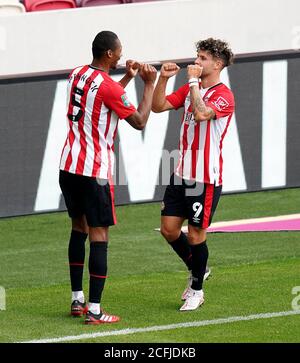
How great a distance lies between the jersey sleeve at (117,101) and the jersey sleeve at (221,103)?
646mm

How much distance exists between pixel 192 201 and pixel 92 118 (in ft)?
3.30

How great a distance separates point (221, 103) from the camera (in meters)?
8.93

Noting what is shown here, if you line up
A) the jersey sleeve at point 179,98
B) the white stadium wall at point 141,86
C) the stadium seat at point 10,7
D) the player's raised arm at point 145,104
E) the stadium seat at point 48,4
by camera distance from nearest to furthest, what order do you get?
1. the player's raised arm at point 145,104
2. the jersey sleeve at point 179,98
3. the white stadium wall at point 141,86
4. the stadium seat at point 10,7
5. the stadium seat at point 48,4

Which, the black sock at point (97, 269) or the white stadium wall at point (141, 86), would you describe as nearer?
the black sock at point (97, 269)

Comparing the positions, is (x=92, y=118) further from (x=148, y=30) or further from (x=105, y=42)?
(x=148, y=30)

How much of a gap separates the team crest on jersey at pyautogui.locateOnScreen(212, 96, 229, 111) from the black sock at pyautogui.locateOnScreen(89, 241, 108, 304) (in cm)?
125

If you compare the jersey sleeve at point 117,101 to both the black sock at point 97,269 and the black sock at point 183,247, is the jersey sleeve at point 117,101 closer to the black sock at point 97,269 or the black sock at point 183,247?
the black sock at point 97,269

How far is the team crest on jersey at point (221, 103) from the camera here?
892 centimetres

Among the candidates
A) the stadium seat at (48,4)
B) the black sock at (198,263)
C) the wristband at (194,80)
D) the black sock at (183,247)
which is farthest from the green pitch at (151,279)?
the stadium seat at (48,4)

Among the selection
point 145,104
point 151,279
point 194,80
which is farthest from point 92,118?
point 151,279

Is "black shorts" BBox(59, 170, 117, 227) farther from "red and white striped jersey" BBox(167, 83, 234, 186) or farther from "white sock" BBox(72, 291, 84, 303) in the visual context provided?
"red and white striped jersey" BBox(167, 83, 234, 186)

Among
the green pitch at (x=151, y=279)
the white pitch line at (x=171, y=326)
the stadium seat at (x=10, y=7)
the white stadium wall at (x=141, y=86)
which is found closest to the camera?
the white pitch line at (x=171, y=326)
